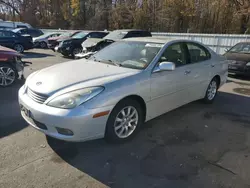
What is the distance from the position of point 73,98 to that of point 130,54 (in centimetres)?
151

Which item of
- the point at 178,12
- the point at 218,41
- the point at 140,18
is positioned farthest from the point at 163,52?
the point at 140,18

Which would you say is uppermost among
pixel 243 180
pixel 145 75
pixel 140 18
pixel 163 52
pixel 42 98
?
pixel 140 18

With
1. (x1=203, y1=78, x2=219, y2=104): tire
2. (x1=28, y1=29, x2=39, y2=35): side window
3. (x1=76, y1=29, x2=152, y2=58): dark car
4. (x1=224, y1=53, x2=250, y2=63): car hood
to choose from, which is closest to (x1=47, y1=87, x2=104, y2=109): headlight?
(x1=203, y1=78, x2=219, y2=104): tire

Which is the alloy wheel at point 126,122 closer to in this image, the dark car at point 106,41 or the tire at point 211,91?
the tire at point 211,91

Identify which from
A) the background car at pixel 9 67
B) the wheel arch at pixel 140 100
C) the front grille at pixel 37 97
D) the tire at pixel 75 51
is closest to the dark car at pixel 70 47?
the tire at pixel 75 51

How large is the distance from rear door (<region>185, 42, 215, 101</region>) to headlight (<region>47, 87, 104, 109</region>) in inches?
85.0

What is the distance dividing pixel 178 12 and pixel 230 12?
453cm

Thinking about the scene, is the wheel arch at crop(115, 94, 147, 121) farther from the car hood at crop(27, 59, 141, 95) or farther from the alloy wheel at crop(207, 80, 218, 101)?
the alloy wheel at crop(207, 80, 218, 101)

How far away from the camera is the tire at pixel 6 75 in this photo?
600 centimetres

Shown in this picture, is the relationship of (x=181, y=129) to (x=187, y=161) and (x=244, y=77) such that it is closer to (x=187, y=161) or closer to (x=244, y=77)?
(x=187, y=161)

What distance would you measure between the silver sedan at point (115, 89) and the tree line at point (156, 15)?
1423 cm

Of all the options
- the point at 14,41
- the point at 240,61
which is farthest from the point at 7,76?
the point at 14,41

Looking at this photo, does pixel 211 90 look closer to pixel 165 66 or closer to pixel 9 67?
pixel 165 66

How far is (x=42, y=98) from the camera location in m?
2.86
